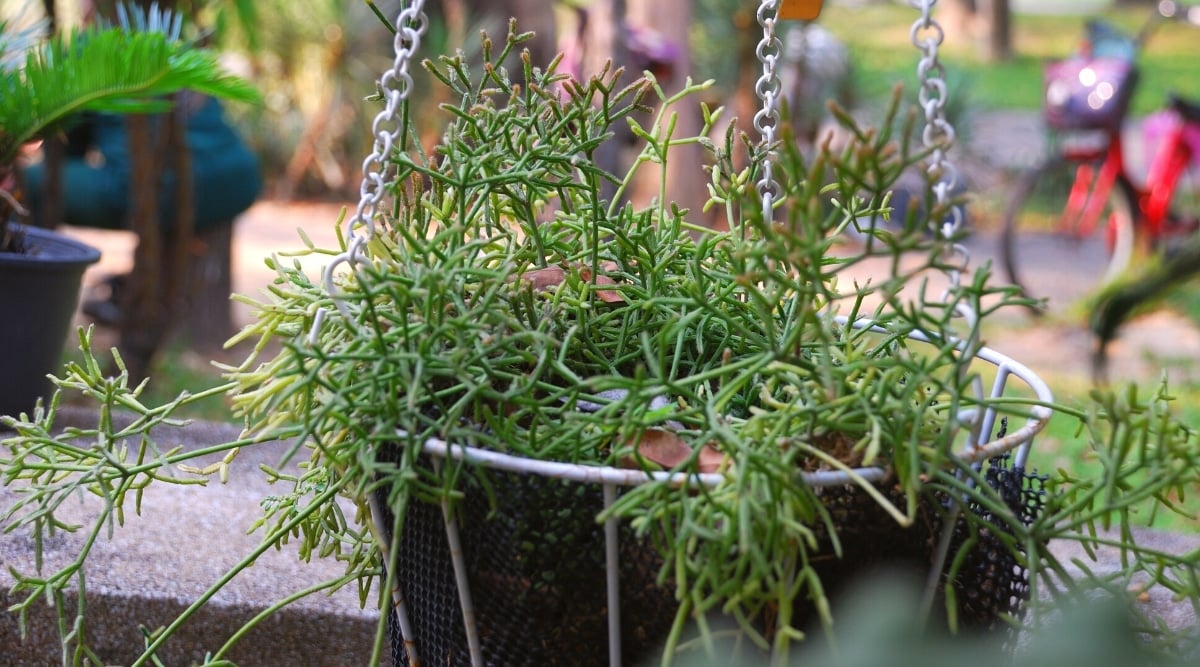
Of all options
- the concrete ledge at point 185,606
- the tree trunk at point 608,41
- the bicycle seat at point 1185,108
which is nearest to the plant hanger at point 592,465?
the concrete ledge at point 185,606

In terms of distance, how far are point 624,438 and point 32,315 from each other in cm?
187

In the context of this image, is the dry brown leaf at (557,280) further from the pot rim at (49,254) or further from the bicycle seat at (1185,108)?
the bicycle seat at (1185,108)

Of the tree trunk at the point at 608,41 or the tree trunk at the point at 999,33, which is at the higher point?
the tree trunk at the point at 999,33

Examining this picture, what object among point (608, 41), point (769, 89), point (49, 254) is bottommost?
point (49, 254)

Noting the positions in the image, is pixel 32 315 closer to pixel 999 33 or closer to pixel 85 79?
pixel 85 79

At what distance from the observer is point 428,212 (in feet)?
4.08

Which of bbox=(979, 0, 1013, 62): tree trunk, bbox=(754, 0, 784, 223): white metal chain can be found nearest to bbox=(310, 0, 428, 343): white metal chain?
bbox=(754, 0, 784, 223): white metal chain

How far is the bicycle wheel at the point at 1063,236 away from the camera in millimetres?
6254

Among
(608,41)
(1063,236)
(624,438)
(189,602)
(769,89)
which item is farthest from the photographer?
(1063,236)

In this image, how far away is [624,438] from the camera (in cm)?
92

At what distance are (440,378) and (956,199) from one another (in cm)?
47

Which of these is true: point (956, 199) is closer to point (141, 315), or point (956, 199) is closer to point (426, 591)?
point (426, 591)

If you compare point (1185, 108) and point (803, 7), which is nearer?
point (803, 7)

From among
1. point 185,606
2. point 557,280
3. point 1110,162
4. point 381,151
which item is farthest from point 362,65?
point 381,151
